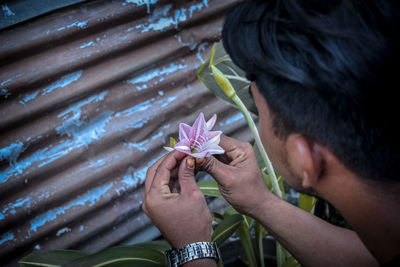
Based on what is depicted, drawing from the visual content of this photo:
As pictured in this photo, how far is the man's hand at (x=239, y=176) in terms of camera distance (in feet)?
3.42

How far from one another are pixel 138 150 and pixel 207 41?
0.67m

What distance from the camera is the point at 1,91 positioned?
1.26 m

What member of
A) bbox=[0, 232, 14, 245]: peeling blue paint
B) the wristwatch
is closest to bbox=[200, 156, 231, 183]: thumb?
the wristwatch

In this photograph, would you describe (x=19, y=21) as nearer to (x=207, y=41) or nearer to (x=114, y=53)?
(x=114, y=53)

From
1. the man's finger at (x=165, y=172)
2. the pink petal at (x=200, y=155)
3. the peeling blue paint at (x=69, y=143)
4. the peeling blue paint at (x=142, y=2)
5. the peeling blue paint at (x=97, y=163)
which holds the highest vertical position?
the peeling blue paint at (x=142, y=2)

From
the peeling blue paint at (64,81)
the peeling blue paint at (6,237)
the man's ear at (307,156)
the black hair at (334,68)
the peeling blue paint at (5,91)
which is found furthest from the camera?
the peeling blue paint at (6,237)

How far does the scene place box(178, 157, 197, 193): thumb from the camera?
988 millimetres

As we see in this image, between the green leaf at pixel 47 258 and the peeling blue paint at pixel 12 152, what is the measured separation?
42 centimetres

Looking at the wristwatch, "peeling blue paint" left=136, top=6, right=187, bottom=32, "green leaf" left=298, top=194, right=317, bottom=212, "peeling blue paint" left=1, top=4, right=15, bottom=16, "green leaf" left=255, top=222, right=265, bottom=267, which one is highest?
"peeling blue paint" left=1, top=4, right=15, bottom=16

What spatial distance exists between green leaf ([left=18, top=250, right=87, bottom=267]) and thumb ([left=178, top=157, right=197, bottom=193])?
612 mm

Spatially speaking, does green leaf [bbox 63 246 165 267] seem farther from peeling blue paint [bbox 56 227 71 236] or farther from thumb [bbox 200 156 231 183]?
peeling blue paint [bbox 56 227 71 236]

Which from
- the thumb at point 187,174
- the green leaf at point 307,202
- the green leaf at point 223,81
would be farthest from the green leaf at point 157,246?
the green leaf at point 223,81

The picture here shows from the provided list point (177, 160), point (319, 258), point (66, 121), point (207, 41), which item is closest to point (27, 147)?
point (66, 121)

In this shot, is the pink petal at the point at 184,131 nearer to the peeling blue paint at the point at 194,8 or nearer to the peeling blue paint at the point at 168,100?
the peeling blue paint at the point at 168,100
